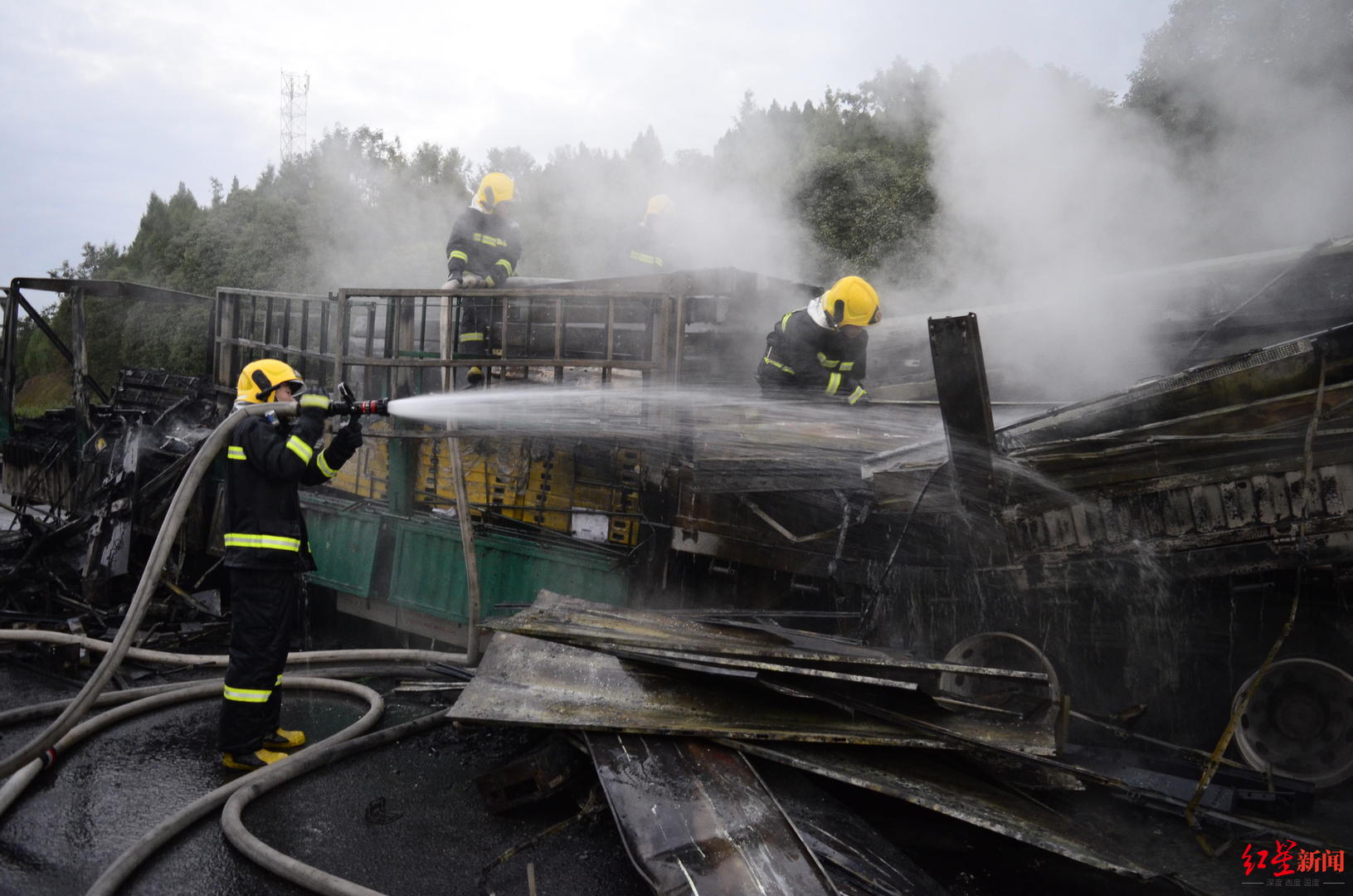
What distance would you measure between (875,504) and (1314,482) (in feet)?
6.90

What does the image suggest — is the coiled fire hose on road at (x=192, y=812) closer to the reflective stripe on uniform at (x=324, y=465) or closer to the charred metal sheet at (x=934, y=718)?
the reflective stripe on uniform at (x=324, y=465)

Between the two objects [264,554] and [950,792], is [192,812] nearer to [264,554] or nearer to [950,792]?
[264,554]

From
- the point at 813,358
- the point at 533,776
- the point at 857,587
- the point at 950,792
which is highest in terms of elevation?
the point at 813,358

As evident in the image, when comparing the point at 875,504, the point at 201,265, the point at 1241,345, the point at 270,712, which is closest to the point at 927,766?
the point at 875,504

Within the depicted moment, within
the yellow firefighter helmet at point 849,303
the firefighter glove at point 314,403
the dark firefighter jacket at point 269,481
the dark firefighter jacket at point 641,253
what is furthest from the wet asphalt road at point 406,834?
the dark firefighter jacket at point 641,253

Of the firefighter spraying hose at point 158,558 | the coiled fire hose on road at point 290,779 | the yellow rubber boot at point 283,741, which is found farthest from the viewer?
the yellow rubber boot at point 283,741

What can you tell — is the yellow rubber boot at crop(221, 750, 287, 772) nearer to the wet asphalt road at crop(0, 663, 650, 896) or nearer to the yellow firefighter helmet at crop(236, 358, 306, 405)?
the wet asphalt road at crop(0, 663, 650, 896)

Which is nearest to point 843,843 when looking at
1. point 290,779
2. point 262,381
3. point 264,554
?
point 290,779

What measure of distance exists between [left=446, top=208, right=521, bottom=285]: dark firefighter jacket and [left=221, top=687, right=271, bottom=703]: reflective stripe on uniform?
14.4 feet

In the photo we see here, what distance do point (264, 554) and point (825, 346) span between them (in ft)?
13.3

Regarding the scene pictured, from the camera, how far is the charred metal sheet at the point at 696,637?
371 cm

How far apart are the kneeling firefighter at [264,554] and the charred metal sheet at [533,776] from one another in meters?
1.43

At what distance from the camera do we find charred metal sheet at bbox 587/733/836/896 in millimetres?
2723

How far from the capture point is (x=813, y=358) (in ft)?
20.3
